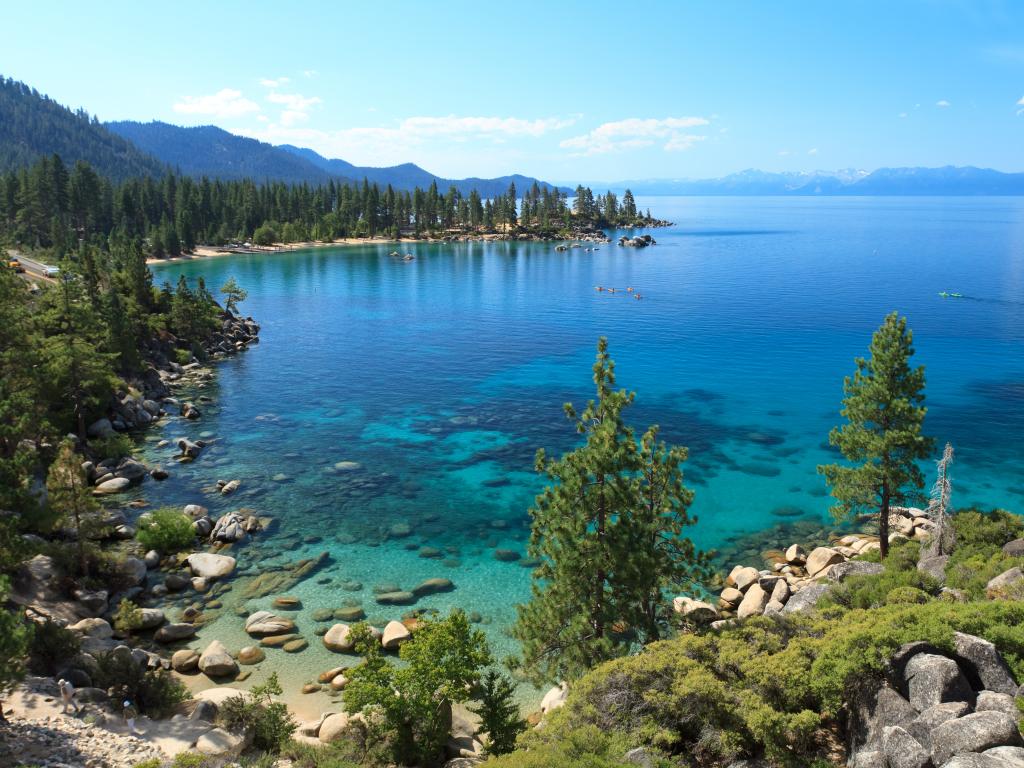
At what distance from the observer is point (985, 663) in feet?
58.5

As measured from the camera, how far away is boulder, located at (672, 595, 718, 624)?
28984 millimetres

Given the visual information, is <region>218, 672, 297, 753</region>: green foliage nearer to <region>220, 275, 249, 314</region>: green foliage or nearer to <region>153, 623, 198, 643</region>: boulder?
<region>153, 623, 198, 643</region>: boulder

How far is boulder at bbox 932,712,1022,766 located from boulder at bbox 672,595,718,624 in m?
12.7

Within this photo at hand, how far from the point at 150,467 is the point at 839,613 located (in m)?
48.1

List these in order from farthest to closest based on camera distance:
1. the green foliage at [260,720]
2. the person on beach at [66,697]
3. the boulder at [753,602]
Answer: the boulder at [753,602] < the person on beach at [66,697] < the green foliage at [260,720]

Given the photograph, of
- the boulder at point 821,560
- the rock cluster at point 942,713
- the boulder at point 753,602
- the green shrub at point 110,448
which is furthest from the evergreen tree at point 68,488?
the boulder at point 821,560

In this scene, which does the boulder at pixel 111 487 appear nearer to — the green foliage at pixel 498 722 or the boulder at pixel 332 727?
the boulder at pixel 332 727

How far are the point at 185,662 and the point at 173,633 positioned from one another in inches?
108

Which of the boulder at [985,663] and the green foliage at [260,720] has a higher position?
the boulder at [985,663]

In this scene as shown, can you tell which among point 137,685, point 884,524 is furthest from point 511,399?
point 137,685

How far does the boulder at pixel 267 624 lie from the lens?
100 feet

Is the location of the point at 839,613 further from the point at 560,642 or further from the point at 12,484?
the point at 12,484

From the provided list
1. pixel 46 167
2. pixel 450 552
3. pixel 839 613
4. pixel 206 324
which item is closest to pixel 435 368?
pixel 206 324

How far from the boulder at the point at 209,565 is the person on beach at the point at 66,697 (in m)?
12.6
